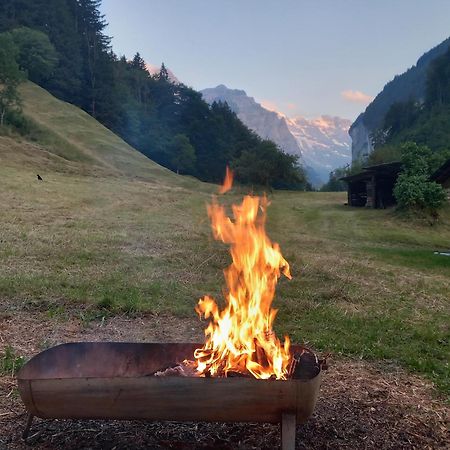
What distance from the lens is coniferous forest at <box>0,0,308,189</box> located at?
6538cm

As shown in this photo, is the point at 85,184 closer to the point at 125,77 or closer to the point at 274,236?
the point at 274,236

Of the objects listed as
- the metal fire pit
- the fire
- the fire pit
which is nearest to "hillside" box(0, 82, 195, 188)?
the fire

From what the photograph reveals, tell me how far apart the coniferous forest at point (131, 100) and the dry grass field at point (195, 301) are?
41.5 m

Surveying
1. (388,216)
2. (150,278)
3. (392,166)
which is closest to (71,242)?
(150,278)

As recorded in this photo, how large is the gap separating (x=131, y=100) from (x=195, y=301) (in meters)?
86.6

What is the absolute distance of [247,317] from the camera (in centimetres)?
504

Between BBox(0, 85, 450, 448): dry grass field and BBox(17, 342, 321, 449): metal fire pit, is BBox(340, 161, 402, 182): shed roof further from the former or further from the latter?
BBox(17, 342, 321, 449): metal fire pit

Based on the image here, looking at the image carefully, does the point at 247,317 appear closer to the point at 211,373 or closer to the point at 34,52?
the point at 211,373

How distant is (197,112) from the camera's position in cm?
10106

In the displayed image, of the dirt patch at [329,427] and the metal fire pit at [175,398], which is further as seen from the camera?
the dirt patch at [329,427]

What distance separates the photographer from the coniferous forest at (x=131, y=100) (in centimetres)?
6538

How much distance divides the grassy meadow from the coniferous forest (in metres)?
35.5

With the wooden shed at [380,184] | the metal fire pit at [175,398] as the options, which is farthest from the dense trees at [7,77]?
the metal fire pit at [175,398]

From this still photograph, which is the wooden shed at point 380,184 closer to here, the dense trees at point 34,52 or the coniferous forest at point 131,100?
the coniferous forest at point 131,100
